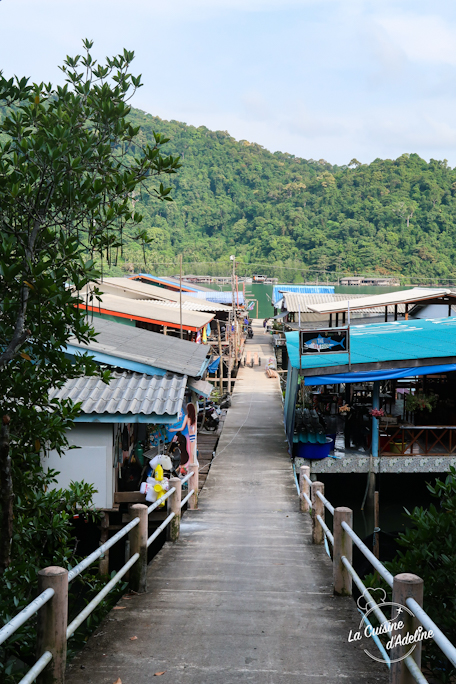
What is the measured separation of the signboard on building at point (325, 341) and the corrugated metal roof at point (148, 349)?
87.3 inches

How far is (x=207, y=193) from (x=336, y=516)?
123 meters

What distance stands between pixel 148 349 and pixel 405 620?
886 cm

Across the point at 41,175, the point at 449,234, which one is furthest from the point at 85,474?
the point at 449,234

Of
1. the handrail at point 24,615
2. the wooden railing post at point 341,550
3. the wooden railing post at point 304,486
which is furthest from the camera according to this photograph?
the wooden railing post at point 304,486

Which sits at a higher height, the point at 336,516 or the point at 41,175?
the point at 41,175

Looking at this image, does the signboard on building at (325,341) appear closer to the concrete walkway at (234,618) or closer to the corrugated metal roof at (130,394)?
the corrugated metal roof at (130,394)

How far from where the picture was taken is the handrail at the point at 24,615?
104 inches

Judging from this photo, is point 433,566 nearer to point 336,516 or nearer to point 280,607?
point 336,516

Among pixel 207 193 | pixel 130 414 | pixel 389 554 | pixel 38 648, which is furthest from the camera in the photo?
pixel 207 193

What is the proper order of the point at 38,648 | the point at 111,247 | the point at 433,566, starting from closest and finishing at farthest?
the point at 38,648, the point at 111,247, the point at 433,566

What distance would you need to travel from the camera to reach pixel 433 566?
15.6ft

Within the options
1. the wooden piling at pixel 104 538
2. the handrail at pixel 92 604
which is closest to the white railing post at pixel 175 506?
the handrail at pixel 92 604

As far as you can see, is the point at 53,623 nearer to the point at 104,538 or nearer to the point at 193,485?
the point at 193,485

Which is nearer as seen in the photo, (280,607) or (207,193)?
(280,607)
